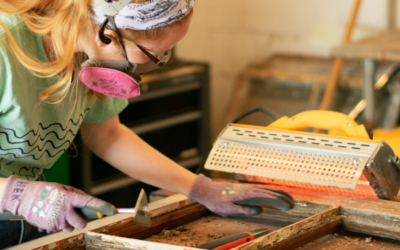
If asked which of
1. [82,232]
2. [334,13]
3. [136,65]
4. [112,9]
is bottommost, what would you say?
[82,232]

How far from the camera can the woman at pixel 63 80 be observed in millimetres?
875

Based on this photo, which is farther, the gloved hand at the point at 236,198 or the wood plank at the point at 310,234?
the gloved hand at the point at 236,198

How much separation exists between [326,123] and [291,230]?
395 millimetres

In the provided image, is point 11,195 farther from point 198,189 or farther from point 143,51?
point 198,189

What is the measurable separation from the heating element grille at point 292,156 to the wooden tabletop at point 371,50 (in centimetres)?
144

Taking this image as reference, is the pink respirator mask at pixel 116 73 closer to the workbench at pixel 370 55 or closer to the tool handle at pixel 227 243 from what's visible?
the tool handle at pixel 227 243

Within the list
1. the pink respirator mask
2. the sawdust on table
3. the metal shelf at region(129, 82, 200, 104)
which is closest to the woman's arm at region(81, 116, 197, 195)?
the sawdust on table

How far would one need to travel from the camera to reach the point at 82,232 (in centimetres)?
101

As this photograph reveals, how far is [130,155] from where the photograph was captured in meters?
1.33

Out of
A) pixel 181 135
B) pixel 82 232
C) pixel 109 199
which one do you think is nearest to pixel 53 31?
pixel 82 232

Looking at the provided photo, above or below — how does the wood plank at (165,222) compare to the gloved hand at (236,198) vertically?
below

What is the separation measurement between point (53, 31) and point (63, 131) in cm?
31

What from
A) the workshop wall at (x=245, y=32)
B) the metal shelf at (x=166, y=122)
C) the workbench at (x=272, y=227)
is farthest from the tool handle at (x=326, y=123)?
the workshop wall at (x=245, y=32)

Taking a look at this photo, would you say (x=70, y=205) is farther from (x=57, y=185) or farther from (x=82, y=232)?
(x=82, y=232)
